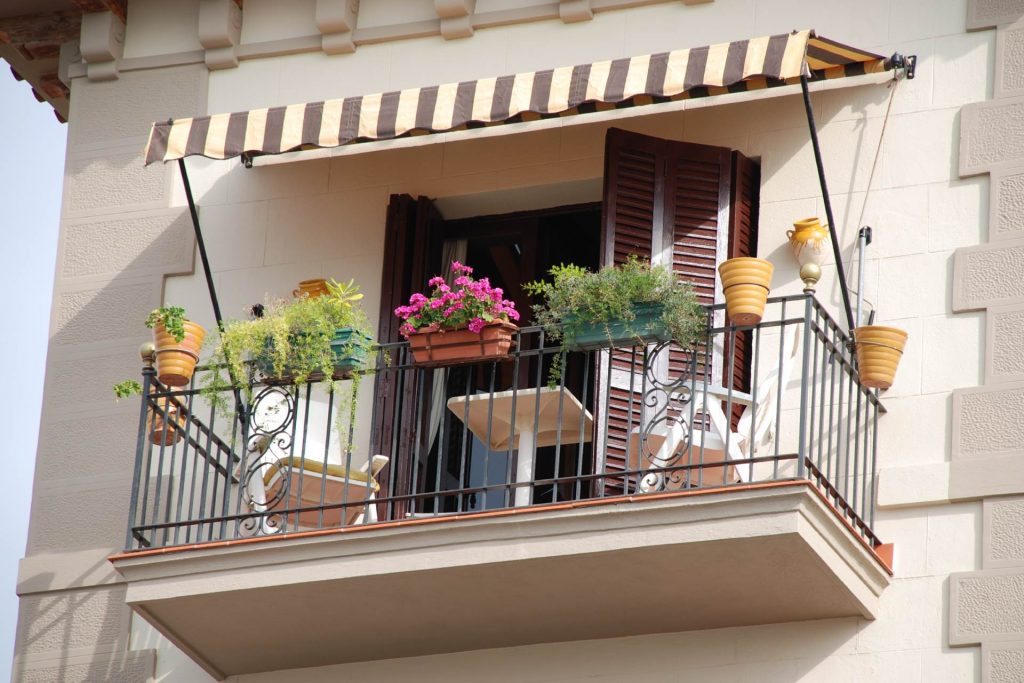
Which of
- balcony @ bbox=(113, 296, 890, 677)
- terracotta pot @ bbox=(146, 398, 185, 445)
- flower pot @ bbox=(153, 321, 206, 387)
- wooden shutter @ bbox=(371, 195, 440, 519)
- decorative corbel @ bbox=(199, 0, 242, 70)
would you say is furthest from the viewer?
decorative corbel @ bbox=(199, 0, 242, 70)

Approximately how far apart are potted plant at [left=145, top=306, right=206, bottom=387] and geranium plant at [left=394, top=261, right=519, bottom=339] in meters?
1.17

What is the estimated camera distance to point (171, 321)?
1044 centimetres

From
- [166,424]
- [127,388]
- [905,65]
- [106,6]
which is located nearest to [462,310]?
[166,424]

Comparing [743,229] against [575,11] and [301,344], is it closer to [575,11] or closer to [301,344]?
[575,11]

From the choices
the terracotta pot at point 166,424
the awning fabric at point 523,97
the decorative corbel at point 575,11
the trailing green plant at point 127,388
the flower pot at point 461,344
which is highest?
the decorative corbel at point 575,11

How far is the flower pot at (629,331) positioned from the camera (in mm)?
9797

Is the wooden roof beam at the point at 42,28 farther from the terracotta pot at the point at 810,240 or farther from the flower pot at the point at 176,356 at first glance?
the terracotta pot at the point at 810,240

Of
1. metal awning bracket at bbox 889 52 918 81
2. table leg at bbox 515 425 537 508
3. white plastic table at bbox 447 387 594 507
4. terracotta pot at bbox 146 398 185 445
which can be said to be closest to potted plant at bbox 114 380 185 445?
terracotta pot at bbox 146 398 185 445

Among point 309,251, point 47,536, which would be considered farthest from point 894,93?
point 47,536

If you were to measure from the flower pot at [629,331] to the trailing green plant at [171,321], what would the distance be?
2028mm

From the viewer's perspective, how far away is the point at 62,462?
1140 cm

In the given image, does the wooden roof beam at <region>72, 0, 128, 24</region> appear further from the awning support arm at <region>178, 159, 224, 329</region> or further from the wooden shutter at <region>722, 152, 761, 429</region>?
the wooden shutter at <region>722, 152, 761, 429</region>

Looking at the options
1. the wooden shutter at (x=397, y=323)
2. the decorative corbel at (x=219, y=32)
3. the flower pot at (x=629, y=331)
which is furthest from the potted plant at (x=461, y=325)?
the decorative corbel at (x=219, y=32)

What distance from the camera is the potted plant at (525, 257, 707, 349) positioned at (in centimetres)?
976
